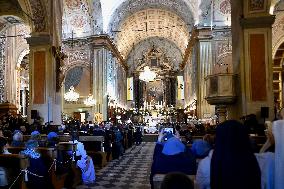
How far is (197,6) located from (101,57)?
23.8 feet

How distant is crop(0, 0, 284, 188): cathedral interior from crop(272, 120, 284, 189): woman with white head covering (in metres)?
5.23

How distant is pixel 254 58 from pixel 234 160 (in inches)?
397

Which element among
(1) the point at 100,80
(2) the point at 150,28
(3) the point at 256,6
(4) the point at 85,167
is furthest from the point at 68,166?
(2) the point at 150,28

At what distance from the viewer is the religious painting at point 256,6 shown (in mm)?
12578

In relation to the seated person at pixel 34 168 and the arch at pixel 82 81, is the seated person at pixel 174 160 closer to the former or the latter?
the seated person at pixel 34 168

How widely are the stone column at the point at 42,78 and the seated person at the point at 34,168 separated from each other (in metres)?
9.53

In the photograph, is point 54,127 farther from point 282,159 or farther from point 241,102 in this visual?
point 282,159

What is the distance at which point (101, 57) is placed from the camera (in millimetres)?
26016

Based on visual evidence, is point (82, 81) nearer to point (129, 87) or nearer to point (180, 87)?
point (129, 87)

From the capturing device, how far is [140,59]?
3978 cm

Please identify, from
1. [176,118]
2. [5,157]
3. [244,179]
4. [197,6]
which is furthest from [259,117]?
[176,118]

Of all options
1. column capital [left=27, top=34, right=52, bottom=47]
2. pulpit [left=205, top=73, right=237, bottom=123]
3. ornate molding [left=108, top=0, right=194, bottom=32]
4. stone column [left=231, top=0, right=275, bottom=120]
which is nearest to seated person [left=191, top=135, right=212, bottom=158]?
pulpit [left=205, top=73, right=237, bottom=123]

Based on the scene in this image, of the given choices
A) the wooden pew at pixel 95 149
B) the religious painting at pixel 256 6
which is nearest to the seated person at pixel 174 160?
the wooden pew at pixel 95 149

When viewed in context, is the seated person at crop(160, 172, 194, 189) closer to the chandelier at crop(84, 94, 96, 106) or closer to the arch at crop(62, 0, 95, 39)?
the chandelier at crop(84, 94, 96, 106)
